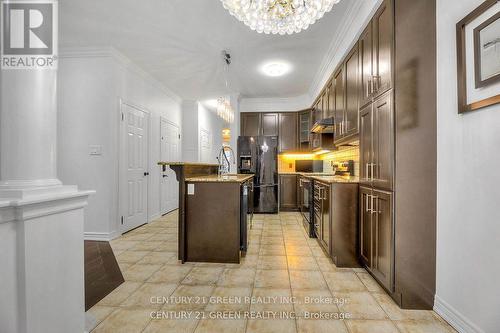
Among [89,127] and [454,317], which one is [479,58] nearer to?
[454,317]

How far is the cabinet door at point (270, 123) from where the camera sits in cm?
611

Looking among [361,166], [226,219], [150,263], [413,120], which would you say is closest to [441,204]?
[413,120]

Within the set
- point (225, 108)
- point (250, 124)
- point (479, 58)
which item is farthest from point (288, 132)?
point (479, 58)

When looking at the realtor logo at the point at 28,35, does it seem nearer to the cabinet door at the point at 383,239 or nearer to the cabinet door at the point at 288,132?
the cabinet door at the point at 383,239

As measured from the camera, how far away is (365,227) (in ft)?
8.07

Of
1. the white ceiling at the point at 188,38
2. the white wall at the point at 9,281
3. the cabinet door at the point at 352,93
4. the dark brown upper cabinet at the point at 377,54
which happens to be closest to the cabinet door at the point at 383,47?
the dark brown upper cabinet at the point at 377,54

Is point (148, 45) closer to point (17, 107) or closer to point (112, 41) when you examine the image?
point (112, 41)

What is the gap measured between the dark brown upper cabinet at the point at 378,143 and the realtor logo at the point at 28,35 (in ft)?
7.81

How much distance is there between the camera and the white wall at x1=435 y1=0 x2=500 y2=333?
135 cm

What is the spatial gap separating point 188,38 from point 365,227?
3306 millimetres

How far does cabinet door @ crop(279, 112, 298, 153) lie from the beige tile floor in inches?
128

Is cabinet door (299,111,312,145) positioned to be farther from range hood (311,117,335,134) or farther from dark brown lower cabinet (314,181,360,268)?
dark brown lower cabinet (314,181,360,268)

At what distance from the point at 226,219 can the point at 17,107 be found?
A: 2.02 metres

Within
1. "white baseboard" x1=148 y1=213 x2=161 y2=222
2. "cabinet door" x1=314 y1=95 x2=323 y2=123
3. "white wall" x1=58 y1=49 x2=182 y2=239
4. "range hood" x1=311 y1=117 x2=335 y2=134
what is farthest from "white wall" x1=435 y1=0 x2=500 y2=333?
"white baseboard" x1=148 y1=213 x2=161 y2=222
